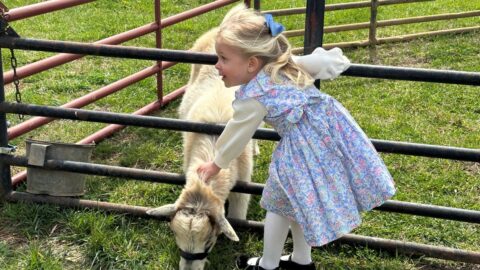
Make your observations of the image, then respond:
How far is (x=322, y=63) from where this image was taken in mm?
3010

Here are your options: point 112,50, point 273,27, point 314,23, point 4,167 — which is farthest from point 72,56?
point 273,27

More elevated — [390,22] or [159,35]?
[390,22]

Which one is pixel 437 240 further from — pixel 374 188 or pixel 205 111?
pixel 205 111

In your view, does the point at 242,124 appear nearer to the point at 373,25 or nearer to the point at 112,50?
the point at 112,50

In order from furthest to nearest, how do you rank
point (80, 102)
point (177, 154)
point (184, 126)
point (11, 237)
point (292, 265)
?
point (177, 154)
point (80, 102)
point (11, 237)
point (184, 126)
point (292, 265)

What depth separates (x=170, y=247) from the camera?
3670 millimetres

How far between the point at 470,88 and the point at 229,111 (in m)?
3.71

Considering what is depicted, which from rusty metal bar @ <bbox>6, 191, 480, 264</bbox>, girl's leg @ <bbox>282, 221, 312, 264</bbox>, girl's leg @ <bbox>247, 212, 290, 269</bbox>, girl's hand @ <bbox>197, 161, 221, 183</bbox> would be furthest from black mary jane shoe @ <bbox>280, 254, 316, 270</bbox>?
girl's hand @ <bbox>197, 161, 221, 183</bbox>

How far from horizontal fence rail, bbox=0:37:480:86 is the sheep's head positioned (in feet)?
2.39

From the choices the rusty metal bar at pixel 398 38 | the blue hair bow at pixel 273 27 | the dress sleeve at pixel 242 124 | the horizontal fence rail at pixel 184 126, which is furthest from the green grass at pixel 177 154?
the blue hair bow at pixel 273 27

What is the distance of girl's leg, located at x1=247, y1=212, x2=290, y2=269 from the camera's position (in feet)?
10.2

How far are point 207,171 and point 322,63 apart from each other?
837 mm

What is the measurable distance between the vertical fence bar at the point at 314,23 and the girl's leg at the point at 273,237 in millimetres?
940

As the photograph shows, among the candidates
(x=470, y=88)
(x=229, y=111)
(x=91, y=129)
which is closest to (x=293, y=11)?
(x=470, y=88)
